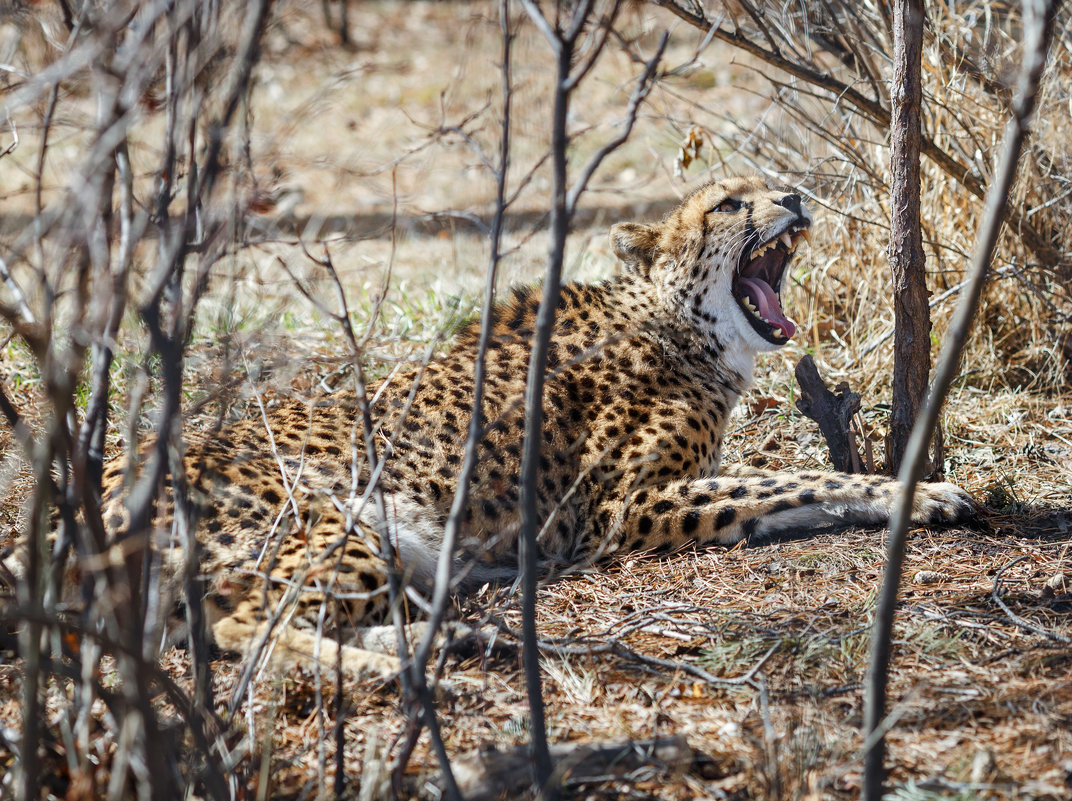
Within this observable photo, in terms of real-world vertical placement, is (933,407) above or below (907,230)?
below

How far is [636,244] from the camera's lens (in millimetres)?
4508

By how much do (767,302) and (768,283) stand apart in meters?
0.20

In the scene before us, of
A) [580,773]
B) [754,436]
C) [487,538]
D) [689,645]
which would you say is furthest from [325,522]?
[754,436]

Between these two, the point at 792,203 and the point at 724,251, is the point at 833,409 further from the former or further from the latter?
the point at 792,203

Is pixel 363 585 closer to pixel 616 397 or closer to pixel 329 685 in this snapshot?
pixel 329 685

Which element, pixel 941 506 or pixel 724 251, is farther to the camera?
pixel 724 251

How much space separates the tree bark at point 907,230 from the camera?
11.4 ft

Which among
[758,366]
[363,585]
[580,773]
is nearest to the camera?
[580,773]

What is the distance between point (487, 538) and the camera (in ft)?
12.6

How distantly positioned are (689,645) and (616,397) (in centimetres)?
145

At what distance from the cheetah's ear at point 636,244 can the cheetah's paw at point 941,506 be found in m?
1.55

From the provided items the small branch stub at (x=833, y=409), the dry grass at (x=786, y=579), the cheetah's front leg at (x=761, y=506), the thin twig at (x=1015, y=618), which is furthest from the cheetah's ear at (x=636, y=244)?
the thin twig at (x=1015, y=618)

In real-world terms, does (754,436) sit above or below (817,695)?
above

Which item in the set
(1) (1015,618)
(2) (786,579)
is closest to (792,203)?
(2) (786,579)
